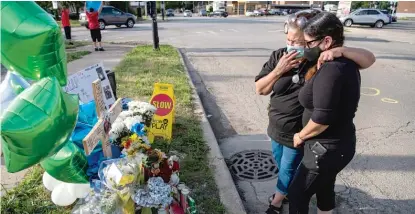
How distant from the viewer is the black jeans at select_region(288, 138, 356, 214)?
190 centimetres

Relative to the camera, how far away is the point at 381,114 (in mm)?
4996

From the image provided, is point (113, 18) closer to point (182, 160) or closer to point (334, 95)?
point (182, 160)

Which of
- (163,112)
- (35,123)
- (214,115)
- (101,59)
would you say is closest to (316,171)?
(35,123)

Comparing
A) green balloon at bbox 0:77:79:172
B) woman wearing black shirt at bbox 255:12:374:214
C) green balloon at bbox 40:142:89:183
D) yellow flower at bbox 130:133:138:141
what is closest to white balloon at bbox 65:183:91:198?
green balloon at bbox 40:142:89:183

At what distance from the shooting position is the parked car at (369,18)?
22.3 metres

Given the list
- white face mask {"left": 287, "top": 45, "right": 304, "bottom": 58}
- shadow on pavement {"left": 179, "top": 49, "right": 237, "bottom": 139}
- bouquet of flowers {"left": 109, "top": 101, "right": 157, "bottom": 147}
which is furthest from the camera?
shadow on pavement {"left": 179, "top": 49, "right": 237, "bottom": 139}

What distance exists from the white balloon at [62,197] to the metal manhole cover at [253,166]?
5.26ft

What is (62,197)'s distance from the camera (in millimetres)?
2436

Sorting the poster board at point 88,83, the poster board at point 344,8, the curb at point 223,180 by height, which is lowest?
the curb at point 223,180

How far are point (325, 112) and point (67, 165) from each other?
5.47ft

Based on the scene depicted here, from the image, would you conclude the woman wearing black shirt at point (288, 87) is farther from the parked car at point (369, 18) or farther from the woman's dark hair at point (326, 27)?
the parked car at point (369, 18)

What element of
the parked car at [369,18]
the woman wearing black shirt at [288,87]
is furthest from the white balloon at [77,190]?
the parked car at [369,18]

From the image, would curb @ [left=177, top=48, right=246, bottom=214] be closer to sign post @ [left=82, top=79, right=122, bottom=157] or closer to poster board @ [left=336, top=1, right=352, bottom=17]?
sign post @ [left=82, top=79, right=122, bottom=157]

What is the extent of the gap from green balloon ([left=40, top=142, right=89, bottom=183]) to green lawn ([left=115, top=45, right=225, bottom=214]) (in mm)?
1007
